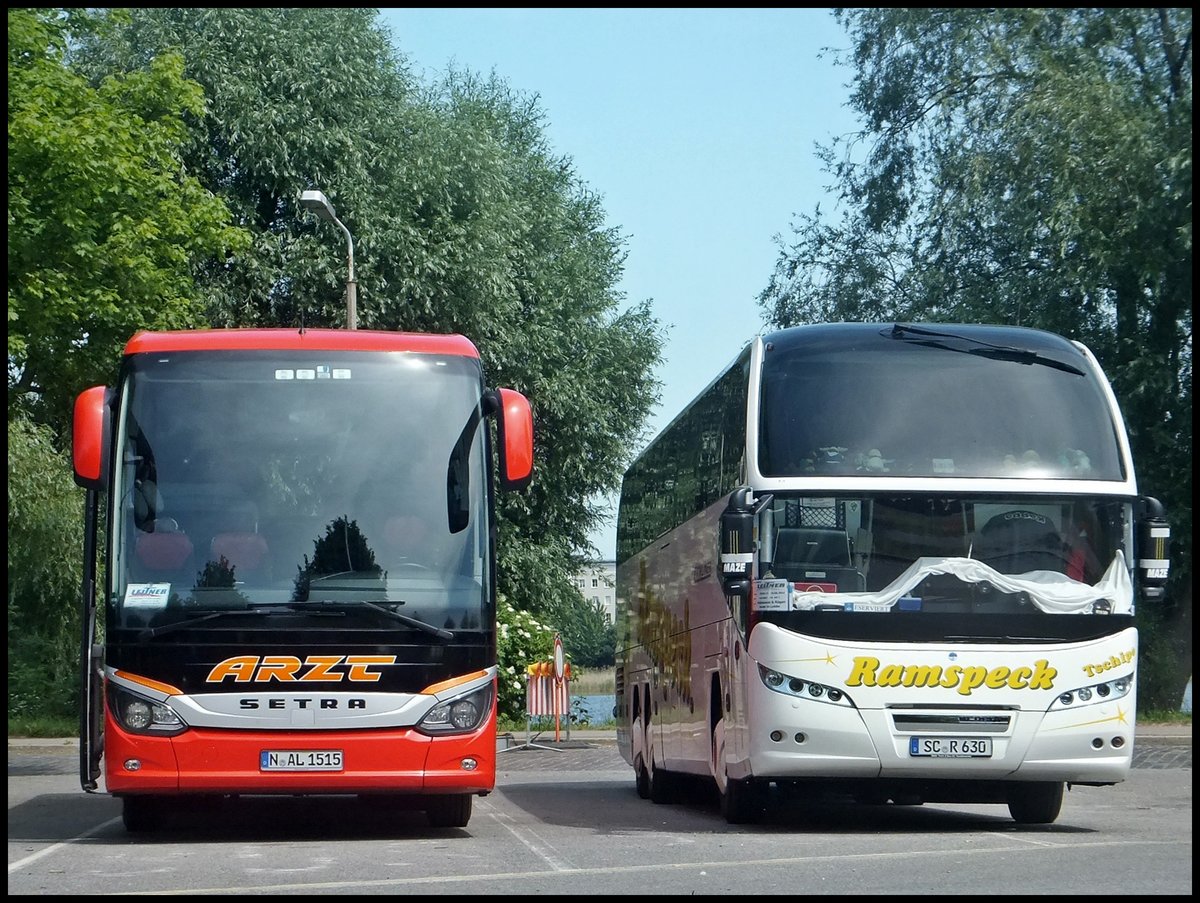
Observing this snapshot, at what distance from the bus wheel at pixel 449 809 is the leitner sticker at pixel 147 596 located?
8.52 ft

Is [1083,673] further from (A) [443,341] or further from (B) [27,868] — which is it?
(B) [27,868]

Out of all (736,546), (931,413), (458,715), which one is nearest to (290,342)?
(458,715)

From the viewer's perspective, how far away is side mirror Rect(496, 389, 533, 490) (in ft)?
42.3

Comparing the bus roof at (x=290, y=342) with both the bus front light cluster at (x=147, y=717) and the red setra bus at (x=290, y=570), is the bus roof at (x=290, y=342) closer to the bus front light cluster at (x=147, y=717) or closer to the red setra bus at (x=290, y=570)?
the red setra bus at (x=290, y=570)

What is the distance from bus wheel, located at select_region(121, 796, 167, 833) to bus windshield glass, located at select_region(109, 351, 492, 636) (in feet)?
5.54

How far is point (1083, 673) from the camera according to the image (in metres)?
13.6

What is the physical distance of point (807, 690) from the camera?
13422mm

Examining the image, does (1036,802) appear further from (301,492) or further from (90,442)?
(90,442)

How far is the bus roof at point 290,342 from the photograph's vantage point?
13.6 metres

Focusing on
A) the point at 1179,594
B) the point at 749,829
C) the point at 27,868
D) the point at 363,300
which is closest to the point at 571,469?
the point at 363,300

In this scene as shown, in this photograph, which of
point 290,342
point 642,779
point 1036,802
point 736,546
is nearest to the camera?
point 736,546

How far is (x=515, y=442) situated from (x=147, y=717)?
3.03 m

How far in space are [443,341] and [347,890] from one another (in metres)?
5.10

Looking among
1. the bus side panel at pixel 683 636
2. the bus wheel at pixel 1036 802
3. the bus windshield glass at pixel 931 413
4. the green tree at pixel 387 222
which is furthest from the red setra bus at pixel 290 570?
the green tree at pixel 387 222
